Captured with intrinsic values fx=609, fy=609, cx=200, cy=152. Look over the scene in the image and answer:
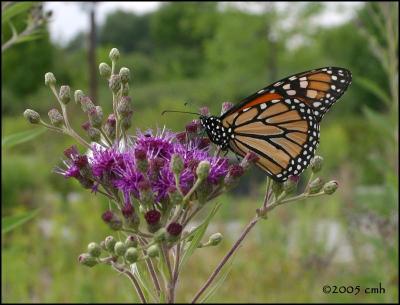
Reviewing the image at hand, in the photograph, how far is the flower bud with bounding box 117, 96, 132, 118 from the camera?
2012 mm

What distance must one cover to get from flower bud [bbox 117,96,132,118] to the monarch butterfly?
34 centimetres

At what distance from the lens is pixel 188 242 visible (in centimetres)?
196

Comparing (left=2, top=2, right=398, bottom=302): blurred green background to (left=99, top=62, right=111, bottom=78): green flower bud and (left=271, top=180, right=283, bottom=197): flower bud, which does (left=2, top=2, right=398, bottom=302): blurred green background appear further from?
(left=271, top=180, right=283, bottom=197): flower bud

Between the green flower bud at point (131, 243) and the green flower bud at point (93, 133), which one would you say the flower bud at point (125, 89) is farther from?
the green flower bud at point (131, 243)

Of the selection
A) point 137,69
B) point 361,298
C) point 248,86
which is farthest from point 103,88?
point 361,298

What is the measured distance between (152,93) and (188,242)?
97.4ft

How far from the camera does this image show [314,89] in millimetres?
2439

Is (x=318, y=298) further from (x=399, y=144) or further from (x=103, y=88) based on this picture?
(x=103, y=88)

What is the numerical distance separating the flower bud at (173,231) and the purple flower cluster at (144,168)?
0.35 feet

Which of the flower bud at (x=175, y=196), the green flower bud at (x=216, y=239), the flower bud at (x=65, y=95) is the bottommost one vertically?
the green flower bud at (x=216, y=239)

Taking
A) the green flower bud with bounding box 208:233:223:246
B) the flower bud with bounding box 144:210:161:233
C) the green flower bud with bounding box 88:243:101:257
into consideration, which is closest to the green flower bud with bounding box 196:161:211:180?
the flower bud with bounding box 144:210:161:233

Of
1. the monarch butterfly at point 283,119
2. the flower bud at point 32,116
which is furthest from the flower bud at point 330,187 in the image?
the flower bud at point 32,116

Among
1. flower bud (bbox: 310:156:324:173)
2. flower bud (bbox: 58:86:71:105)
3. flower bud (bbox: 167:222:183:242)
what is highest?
flower bud (bbox: 58:86:71:105)

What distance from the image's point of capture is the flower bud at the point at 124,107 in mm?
2012
